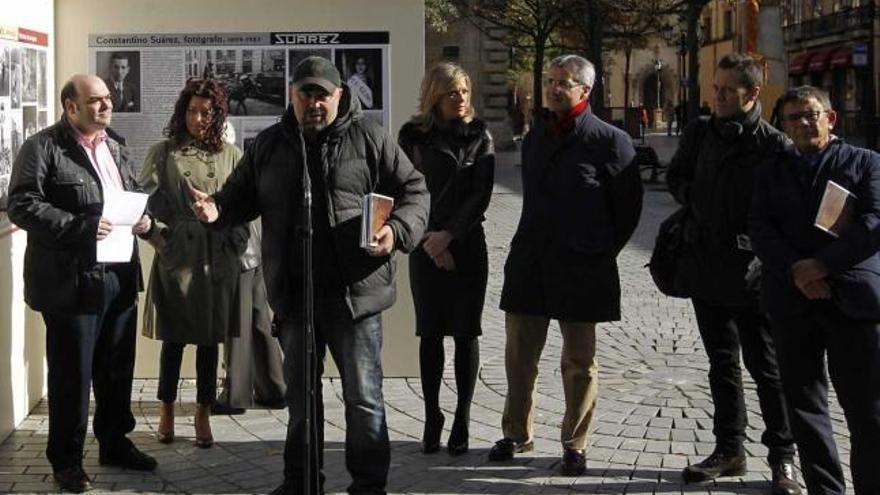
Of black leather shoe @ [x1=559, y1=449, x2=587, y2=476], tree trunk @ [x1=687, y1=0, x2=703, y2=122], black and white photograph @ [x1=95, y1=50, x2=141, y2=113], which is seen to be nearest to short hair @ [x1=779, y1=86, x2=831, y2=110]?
black leather shoe @ [x1=559, y1=449, x2=587, y2=476]

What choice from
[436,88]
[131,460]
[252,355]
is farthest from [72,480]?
[436,88]

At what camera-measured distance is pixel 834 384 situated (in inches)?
225

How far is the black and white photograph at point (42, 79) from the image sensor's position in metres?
7.82

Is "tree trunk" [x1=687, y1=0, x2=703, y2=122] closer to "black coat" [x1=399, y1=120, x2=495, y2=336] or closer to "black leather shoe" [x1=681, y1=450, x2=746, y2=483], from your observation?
"black coat" [x1=399, y1=120, x2=495, y2=336]

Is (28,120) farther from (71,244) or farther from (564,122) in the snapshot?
(564,122)

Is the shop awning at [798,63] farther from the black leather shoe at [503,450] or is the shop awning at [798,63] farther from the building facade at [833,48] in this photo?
the black leather shoe at [503,450]

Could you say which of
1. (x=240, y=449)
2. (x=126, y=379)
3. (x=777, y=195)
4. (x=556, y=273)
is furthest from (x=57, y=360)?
(x=777, y=195)

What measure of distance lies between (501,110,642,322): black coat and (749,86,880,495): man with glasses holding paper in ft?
2.78

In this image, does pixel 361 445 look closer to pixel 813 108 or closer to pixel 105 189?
pixel 105 189

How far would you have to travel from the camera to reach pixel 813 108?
5.64 m

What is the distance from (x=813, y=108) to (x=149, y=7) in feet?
14.3

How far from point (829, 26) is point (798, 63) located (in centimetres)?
348

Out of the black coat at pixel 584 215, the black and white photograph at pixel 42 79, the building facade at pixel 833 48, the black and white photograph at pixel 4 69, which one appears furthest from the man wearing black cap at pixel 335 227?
the building facade at pixel 833 48

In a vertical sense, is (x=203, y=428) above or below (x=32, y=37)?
below
